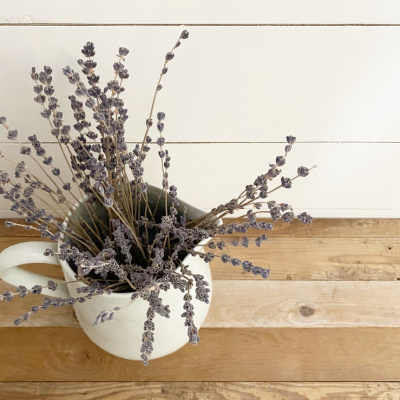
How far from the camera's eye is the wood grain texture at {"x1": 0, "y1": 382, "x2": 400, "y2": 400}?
2.71ft

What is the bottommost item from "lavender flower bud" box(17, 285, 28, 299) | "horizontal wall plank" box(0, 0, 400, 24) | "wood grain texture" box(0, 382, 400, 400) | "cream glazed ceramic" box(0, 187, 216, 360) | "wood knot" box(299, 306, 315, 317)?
"wood grain texture" box(0, 382, 400, 400)

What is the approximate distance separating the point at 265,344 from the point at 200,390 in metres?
0.15

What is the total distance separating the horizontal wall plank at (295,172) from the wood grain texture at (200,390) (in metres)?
0.36

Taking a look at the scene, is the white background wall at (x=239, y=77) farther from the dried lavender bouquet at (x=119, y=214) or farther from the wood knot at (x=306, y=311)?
the wood knot at (x=306, y=311)

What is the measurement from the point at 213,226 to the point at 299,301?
395 mm

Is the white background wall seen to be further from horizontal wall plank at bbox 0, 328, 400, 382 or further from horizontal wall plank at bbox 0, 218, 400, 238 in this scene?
horizontal wall plank at bbox 0, 328, 400, 382

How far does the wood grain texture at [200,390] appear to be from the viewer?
32.5 inches

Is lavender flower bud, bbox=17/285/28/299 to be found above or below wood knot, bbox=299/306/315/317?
below

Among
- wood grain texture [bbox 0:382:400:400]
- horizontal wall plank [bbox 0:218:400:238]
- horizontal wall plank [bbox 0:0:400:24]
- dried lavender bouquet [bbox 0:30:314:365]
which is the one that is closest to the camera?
dried lavender bouquet [bbox 0:30:314:365]

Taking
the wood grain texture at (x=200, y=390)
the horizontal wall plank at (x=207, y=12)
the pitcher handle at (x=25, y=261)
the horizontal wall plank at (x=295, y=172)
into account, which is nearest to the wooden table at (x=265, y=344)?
the wood grain texture at (x=200, y=390)

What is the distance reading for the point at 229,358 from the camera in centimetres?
86

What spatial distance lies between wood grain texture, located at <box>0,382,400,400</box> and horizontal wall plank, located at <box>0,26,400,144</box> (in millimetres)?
450

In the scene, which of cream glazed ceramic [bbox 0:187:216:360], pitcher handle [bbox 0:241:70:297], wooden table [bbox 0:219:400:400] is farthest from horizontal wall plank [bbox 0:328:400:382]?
pitcher handle [bbox 0:241:70:297]

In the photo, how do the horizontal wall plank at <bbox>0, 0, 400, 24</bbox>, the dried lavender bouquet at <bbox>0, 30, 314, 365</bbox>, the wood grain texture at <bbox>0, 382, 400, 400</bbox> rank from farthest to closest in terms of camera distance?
the wood grain texture at <bbox>0, 382, 400, 400</bbox>, the horizontal wall plank at <bbox>0, 0, 400, 24</bbox>, the dried lavender bouquet at <bbox>0, 30, 314, 365</bbox>
